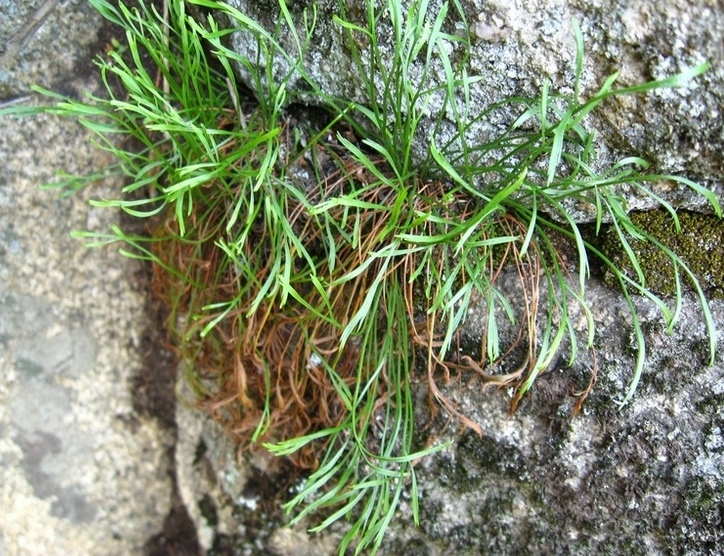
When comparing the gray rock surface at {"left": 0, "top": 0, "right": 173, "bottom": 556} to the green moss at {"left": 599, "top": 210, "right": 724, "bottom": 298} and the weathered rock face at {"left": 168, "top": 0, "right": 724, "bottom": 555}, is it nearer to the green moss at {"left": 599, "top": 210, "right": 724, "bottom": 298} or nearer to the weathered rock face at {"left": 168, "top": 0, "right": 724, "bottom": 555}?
the weathered rock face at {"left": 168, "top": 0, "right": 724, "bottom": 555}

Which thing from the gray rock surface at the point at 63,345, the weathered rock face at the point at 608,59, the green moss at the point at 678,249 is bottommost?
the gray rock surface at the point at 63,345

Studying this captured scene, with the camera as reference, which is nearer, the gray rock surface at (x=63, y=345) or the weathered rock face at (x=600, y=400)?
the weathered rock face at (x=600, y=400)

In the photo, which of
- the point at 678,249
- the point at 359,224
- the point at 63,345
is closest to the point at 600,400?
the point at 678,249

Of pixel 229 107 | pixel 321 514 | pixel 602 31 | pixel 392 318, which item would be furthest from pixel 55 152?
pixel 602 31

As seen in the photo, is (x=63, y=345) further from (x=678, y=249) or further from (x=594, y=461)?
(x=678, y=249)

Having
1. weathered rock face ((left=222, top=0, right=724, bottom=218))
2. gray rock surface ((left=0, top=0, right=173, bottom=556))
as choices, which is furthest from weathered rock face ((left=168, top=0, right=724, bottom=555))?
gray rock surface ((left=0, top=0, right=173, bottom=556))

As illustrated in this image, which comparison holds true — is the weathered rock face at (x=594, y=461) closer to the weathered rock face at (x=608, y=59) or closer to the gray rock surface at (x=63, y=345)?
the weathered rock face at (x=608, y=59)

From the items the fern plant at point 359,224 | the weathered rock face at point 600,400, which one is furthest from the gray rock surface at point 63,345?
the weathered rock face at point 600,400
